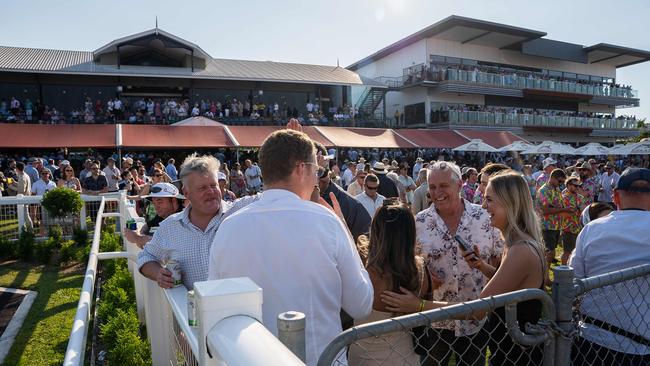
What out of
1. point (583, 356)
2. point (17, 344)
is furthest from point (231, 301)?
point (17, 344)

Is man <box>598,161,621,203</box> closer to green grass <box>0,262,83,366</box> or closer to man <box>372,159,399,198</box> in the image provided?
man <box>372,159,399,198</box>

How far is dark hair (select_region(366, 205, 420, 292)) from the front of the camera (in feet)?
8.01

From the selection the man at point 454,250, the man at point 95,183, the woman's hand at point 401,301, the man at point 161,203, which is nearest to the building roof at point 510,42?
the man at point 95,183

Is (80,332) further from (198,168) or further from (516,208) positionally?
(516,208)

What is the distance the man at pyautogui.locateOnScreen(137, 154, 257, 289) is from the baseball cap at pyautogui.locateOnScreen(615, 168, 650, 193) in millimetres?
2332

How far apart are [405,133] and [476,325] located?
2305cm

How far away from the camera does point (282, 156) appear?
195 cm

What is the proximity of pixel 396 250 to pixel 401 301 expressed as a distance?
10.4 inches

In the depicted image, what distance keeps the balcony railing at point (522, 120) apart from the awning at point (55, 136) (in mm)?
20819

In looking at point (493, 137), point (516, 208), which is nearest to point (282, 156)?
point (516, 208)

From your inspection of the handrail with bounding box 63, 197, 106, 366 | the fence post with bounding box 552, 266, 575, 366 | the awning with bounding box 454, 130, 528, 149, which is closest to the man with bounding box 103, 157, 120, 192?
the handrail with bounding box 63, 197, 106, 366

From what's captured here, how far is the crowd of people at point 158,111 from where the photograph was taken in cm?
2188

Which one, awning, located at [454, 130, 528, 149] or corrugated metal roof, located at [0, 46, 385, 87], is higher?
corrugated metal roof, located at [0, 46, 385, 87]

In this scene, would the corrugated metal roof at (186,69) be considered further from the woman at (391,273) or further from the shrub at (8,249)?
the woman at (391,273)
